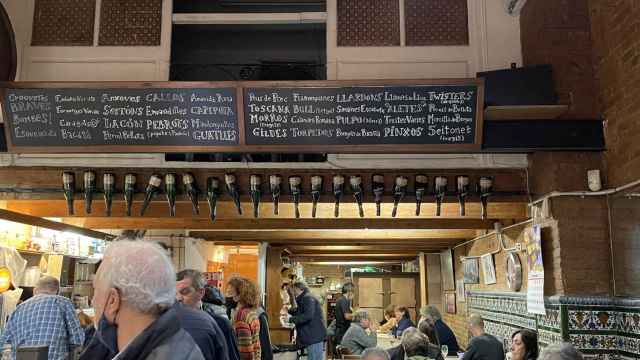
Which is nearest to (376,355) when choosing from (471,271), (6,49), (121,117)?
(121,117)

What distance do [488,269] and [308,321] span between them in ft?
7.71

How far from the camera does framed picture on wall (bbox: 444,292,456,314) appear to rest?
996cm

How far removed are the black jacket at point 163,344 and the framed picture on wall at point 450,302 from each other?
8.89m

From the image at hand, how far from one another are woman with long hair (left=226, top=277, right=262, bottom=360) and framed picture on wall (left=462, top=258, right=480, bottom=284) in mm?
3973

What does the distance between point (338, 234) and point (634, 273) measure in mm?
4955

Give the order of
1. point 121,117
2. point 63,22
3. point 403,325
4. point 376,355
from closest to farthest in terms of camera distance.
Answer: point 376,355
point 121,117
point 63,22
point 403,325

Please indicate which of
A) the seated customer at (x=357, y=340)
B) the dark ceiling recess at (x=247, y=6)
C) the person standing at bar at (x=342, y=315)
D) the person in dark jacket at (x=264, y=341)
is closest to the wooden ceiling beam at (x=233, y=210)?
the person in dark jacket at (x=264, y=341)

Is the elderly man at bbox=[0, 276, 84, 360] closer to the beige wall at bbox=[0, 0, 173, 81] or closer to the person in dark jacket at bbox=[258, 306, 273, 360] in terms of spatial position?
the person in dark jacket at bbox=[258, 306, 273, 360]

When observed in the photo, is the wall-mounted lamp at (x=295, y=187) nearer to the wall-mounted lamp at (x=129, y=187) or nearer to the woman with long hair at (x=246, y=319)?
the woman with long hair at (x=246, y=319)

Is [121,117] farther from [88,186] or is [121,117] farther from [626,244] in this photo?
[626,244]

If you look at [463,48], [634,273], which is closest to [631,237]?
[634,273]

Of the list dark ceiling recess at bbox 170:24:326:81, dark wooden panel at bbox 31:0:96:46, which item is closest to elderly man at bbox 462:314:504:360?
dark ceiling recess at bbox 170:24:326:81

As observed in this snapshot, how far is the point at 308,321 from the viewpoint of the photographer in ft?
24.2

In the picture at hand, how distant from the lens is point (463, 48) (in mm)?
5508
